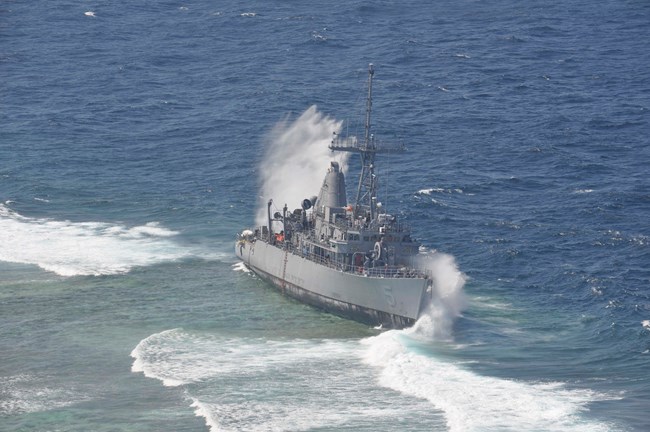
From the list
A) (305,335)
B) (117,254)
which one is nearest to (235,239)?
(117,254)

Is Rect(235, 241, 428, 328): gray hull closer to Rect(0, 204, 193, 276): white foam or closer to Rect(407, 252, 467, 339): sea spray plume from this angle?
Rect(407, 252, 467, 339): sea spray plume

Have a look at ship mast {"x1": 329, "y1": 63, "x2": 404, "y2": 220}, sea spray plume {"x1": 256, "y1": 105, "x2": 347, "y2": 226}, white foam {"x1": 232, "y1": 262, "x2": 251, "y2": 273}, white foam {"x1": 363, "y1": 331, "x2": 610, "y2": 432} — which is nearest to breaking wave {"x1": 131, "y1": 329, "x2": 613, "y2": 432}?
white foam {"x1": 363, "y1": 331, "x2": 610, "y2": 432}

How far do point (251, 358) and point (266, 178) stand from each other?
4555 cm

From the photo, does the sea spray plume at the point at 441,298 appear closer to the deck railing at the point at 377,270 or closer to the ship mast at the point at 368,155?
the deck railing at the point at 377,270

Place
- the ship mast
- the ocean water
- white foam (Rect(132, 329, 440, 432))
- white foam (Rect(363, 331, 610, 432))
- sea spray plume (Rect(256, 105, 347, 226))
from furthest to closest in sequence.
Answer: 1. sea spray plume (Rect(256, 105, 347, 226))
2. the ship mast
3. the ocean water
4. white foam (Rect(132, 329, 440, 432))
5. white foam (Rect(363, 331, 610, 432))

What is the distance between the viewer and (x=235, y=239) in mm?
123812

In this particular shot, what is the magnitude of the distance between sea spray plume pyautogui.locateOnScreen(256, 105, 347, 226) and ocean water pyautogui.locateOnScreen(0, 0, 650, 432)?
369 mm

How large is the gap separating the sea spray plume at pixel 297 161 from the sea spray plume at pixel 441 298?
56.2 feet

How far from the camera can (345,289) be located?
101750 mm

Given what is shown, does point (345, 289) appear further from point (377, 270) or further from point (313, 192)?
point (313, 192)

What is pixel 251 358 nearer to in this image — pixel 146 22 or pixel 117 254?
pixel 117 254

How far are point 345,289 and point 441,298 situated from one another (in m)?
7.40

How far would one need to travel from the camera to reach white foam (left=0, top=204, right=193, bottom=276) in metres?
117

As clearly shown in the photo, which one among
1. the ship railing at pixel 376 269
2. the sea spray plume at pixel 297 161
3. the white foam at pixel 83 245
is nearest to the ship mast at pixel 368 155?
the ship railing at pixel 376 269
